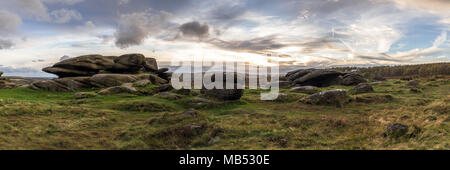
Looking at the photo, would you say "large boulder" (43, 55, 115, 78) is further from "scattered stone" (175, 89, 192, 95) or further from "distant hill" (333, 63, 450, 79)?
"distant hill" (333, 63, 450, 79)

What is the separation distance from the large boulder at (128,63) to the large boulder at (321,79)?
39.6 meters

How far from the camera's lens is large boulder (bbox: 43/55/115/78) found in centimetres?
5072

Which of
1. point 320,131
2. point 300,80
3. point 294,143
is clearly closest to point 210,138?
point 294,143

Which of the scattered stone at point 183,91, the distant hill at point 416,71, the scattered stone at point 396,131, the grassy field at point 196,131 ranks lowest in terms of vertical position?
the grassy field at point 196,131

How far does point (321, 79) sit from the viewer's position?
198 ft

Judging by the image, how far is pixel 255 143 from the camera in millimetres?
14312

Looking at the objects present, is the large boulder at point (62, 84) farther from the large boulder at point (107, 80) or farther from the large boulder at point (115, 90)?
the large boulder at point (115, 90)

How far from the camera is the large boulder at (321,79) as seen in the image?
2344 inches

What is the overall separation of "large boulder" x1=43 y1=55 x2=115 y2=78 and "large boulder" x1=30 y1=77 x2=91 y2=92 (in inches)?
283

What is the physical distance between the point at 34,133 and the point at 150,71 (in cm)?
5429

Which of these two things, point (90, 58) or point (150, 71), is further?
point (150, 71)

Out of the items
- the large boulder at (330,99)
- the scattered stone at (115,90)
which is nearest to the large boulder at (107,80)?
the scattered stone at (115,90)

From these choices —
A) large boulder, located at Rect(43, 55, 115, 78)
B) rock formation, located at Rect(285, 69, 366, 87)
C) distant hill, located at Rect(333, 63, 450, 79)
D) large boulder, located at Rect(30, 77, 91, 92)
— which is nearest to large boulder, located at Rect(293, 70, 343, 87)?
rock formation, located at Rect(285, 69, 366, 87)
